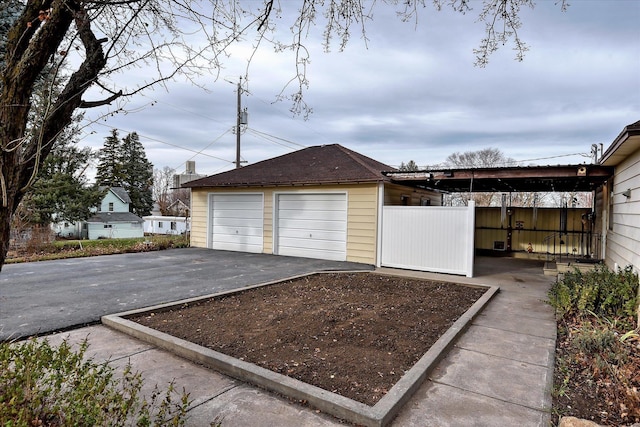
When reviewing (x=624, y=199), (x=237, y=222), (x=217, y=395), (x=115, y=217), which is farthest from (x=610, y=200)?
(x=115, y=217)

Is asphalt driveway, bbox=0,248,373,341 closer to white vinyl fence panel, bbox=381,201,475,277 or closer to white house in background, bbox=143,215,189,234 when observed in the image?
white vinyl fence panel, bbox=381,201,475,277

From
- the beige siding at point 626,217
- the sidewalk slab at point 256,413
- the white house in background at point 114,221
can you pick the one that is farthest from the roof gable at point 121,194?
the beige siding at point 626,217

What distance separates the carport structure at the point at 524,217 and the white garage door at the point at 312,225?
203cm

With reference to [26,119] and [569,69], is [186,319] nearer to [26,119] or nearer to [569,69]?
[26,119]

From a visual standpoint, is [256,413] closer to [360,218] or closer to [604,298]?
[604,298]

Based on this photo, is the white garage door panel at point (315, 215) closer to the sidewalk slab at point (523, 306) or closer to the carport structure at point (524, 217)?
the carport structure at point (524, 217)

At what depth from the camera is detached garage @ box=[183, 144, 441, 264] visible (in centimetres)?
1003

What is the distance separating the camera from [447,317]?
5039 millimetres

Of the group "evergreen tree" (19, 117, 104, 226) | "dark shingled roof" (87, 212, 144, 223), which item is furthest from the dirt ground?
"dark shingled roof" (87, 212, 144, 223)

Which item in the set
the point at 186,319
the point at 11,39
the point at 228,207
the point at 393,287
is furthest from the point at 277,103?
the point at 228,207

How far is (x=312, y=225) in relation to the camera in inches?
436

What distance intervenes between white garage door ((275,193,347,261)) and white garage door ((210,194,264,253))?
0.85 metres

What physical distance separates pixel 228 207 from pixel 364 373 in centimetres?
1043

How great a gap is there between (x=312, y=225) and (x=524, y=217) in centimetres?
742
